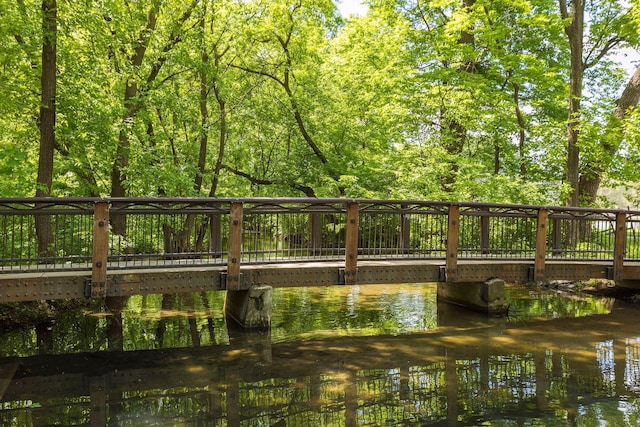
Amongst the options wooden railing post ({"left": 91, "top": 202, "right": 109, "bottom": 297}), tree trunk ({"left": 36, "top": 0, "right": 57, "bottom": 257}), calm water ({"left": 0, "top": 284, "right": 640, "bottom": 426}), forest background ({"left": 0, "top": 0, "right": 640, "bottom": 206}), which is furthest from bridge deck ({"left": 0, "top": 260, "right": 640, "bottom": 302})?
forest background ({"left": 0, "top": 0, "right": 640, "bottom": 206})

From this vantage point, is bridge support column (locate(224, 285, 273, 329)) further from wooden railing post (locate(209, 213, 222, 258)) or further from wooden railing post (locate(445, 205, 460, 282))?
wooden railing post (locate(445, 205, 460, 282))

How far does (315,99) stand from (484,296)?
12.1m

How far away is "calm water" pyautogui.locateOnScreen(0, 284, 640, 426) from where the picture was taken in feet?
18.3

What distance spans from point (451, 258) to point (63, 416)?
7048 millimetres

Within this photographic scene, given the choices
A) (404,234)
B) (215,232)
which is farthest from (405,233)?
(215,232)

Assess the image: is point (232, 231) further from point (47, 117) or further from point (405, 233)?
point (47, 117)

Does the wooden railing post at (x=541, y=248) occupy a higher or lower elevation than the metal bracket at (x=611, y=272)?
higher

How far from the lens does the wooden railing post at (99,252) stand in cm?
777

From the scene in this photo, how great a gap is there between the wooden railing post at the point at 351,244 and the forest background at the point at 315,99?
603 centimetres

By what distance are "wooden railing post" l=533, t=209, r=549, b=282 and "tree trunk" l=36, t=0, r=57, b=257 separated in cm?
974

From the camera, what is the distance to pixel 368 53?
19.7m

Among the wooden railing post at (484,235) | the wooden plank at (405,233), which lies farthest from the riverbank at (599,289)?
the wooden plank at (405,233)

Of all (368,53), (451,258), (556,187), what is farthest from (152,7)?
(556,187)

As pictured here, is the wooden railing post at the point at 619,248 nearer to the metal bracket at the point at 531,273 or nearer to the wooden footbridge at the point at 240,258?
the wooden footbridge at the point at 240,258
